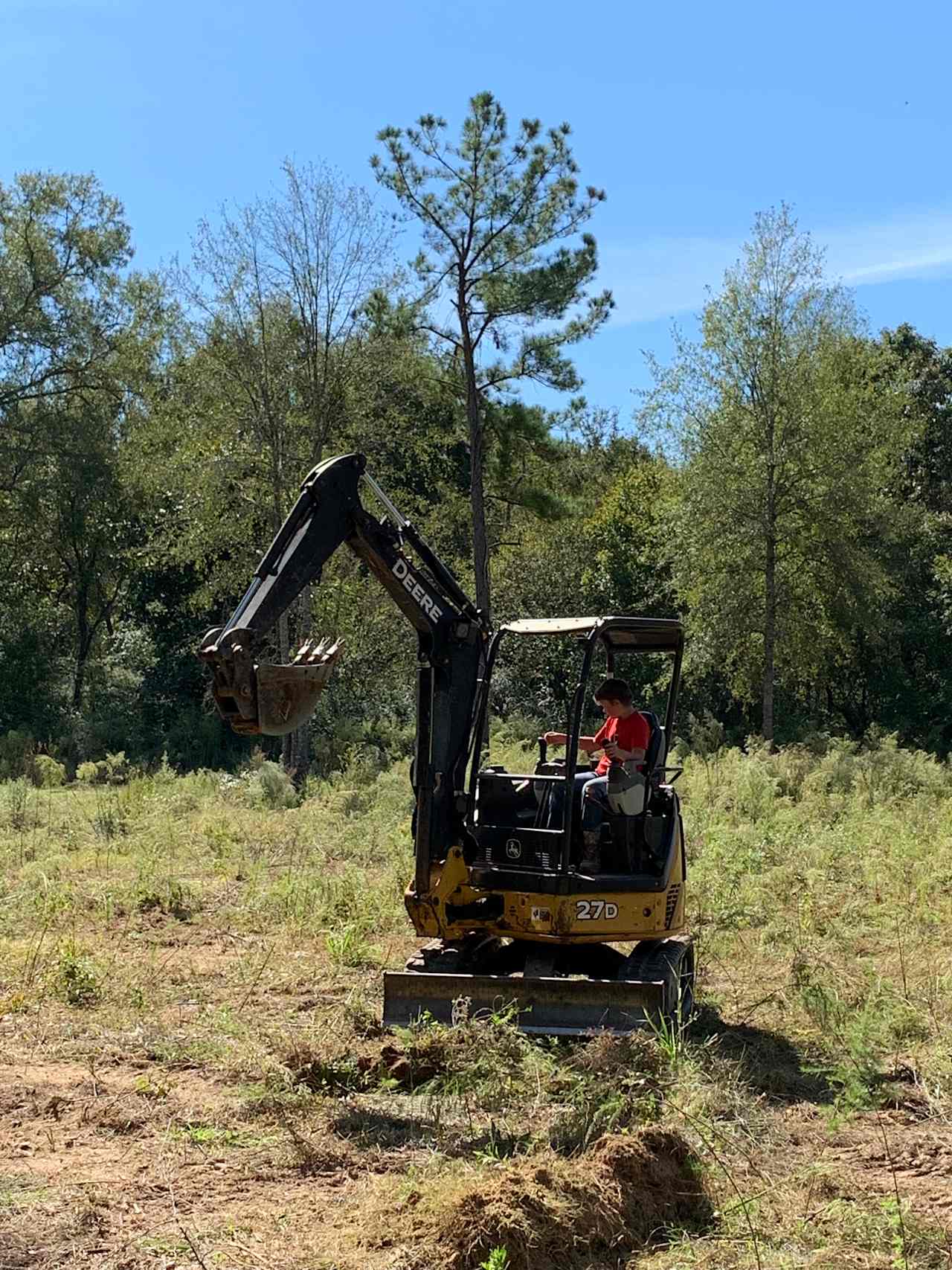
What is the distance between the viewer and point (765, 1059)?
792 cm

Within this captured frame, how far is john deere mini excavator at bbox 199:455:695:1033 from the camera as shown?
7.59 m

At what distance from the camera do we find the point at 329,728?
2747 cm

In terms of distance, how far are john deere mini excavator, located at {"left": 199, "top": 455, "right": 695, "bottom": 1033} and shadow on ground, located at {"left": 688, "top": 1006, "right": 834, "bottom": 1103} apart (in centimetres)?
30

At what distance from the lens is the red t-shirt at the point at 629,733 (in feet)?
27.5

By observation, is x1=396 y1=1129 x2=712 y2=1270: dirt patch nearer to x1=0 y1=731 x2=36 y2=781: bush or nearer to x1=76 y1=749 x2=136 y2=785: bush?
x1=76 y1=749 x2=136 y2=785: bush

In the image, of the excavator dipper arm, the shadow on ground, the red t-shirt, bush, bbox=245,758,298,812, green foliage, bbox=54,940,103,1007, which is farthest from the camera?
bush, bbox=245,758,298,812

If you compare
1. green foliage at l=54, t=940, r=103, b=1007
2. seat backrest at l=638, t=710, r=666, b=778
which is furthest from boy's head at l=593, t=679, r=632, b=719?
green foliage at l=54, t=940, r=103, b=1007

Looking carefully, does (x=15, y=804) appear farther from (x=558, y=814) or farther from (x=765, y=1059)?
(x=765, y=1059)

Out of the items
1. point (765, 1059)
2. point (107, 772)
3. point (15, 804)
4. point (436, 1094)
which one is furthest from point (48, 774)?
point (765, 1059)

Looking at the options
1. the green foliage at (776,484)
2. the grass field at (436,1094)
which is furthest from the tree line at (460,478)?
the grass field at (436,1094)

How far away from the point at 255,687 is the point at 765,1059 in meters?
3.89

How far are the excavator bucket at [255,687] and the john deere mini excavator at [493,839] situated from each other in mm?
50

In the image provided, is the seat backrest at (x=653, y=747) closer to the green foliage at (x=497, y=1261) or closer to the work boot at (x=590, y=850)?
the work boot at (x=590, y=850)

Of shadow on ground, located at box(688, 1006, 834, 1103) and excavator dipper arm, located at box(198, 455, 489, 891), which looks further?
shadow on ground, located at box(688, 1006, 834, 1103)
